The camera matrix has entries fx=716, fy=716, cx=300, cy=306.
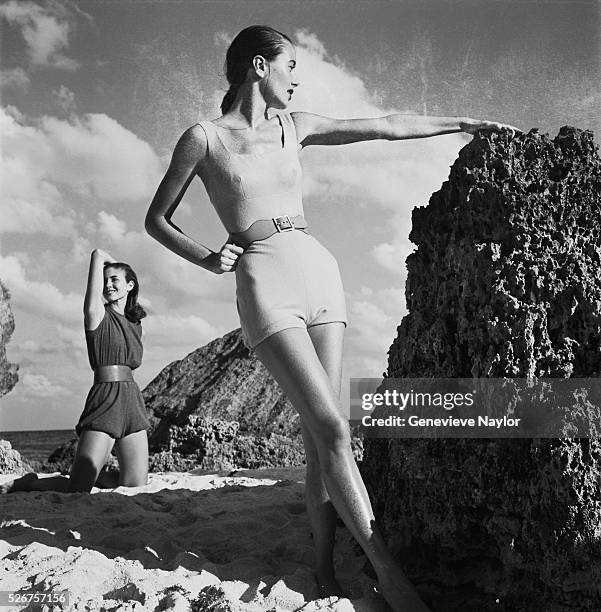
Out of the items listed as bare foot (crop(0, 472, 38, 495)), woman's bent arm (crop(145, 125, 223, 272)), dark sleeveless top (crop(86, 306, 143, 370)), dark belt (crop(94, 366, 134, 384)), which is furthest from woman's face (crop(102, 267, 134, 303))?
woman's bent arm (crop(145, 125, 223, 272))

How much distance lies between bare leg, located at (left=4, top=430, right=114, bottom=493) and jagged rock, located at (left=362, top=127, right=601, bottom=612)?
8.43 feet

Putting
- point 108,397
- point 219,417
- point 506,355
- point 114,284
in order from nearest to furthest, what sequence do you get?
point 506,355
point 108,397
point 114,284
point 219,417

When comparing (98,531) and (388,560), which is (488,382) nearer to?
(388,560)

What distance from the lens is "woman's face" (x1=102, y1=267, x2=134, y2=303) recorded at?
18.0 feet

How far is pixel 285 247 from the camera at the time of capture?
9.59 feet

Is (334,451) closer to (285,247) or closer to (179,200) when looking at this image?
(285,247)

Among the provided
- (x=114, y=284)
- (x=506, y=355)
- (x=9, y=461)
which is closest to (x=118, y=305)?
(x=114, y=284)

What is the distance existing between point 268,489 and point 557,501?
255 cm

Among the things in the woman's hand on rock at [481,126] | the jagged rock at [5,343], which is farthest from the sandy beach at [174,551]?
the jagged rock at [5,343]

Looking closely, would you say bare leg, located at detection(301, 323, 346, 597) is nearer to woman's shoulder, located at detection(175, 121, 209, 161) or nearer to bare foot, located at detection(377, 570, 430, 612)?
bare foot, located at detection(377, 570, 430, 612)

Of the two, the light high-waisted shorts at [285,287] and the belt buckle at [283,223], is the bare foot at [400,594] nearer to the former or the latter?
the light high-waisted shorts at [285,287]

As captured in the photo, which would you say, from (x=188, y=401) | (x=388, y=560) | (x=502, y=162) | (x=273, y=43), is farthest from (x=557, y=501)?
(x=188, y=401)

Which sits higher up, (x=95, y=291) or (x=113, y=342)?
(x=95, y=291)

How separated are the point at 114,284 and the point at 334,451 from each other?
331cm
